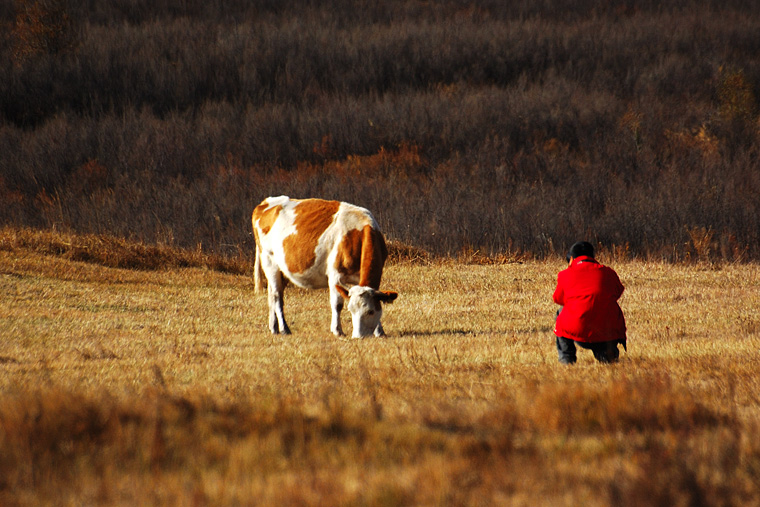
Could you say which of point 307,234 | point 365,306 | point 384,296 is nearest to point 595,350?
point 384,296

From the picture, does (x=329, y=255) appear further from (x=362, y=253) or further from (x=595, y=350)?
(x=595, y=350)

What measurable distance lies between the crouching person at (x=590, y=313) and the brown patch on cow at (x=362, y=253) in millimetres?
3315

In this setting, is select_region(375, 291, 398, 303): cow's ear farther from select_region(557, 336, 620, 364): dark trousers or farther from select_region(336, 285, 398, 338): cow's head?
select_region(557, 336, 620, 364): dark trousers

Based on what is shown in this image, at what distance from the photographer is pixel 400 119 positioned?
44.0 metres

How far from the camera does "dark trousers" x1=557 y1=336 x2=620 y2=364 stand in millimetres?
7725

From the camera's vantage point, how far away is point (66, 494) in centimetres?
349

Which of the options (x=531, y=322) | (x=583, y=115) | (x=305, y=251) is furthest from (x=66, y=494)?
(x=583, y=115)

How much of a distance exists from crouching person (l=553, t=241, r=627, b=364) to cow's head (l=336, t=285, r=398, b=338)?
2.64 m

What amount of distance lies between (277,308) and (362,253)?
7.20 ft

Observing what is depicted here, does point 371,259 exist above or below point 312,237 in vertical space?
above

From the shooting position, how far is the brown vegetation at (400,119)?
29094 mm

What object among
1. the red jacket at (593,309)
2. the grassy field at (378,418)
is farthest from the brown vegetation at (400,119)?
the red jacket at (593,309)

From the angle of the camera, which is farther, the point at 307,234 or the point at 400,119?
the point at 400,119

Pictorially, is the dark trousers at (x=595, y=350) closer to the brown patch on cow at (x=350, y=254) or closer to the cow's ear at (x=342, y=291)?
the cow's ear at (x=342, y=291)
